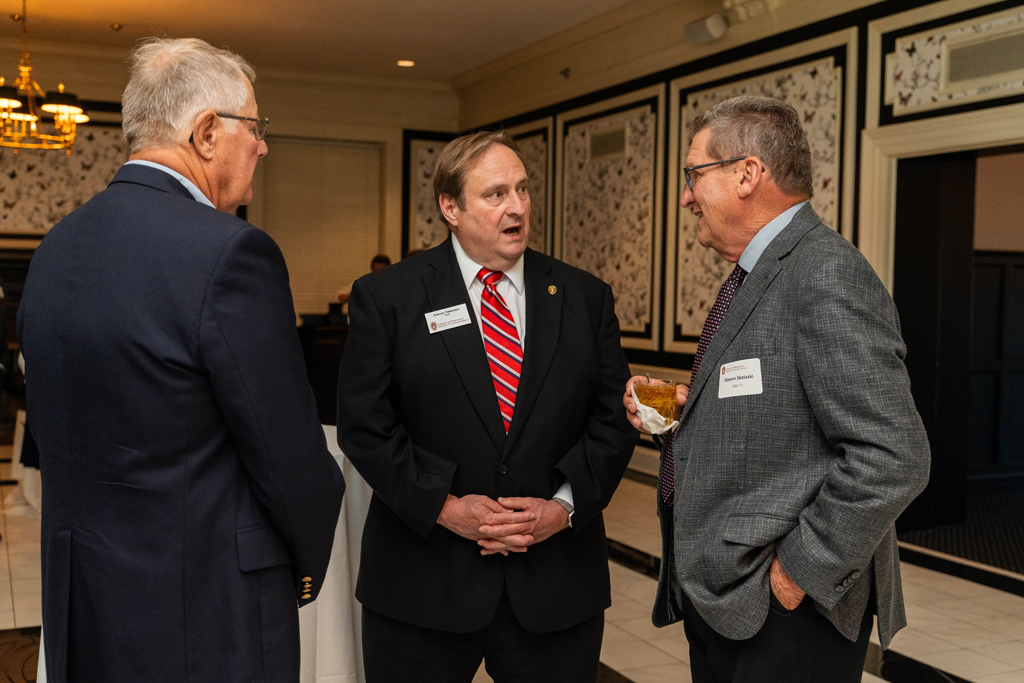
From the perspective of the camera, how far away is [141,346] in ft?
4.06

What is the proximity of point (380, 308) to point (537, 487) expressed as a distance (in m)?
0.51

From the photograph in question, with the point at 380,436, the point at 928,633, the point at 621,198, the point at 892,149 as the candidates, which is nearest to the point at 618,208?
the point at 621,198

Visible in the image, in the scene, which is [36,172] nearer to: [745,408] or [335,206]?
[335,206]

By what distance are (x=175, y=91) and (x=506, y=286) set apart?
859mm

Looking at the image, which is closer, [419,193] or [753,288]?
[753,288]

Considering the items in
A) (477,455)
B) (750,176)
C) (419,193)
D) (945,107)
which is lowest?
(477,455)

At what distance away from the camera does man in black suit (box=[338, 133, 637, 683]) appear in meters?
1.82

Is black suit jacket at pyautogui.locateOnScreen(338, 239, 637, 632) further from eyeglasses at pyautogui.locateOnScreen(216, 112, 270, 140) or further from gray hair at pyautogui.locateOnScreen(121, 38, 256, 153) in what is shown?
gray hair at pyautogui.locateOnScreen(121, 38, 256, 153)

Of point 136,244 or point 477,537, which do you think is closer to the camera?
point 136,244

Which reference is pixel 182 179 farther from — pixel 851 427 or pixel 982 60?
pixel 982 60

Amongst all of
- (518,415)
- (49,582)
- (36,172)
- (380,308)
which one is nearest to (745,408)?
(518,415)

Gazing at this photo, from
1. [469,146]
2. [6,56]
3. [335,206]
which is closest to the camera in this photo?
[469,146]

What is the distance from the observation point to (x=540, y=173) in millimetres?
8719

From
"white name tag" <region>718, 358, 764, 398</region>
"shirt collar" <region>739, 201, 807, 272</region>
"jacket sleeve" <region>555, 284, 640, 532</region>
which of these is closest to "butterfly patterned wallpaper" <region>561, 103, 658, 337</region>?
"jacket sleeve" <region>555, 284, 640, 532</region>
